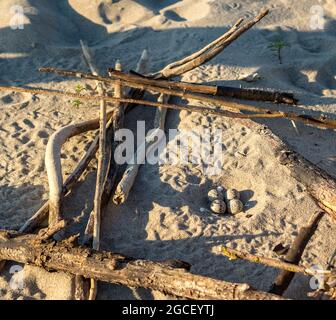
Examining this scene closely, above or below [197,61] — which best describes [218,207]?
below

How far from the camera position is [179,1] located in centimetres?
662

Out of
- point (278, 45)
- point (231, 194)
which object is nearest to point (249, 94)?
point (278, 45)

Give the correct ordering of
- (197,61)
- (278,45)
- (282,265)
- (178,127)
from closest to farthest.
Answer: (282,265)
(178,127)
(197,61)
(278,45)

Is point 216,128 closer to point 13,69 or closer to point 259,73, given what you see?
point 259,73

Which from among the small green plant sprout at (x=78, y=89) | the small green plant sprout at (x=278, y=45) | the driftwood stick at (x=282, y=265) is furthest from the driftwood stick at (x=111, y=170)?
the small green plant sprout at (x=278, y=45)

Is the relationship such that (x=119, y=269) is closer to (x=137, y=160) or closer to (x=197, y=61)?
(x=137, y=160)

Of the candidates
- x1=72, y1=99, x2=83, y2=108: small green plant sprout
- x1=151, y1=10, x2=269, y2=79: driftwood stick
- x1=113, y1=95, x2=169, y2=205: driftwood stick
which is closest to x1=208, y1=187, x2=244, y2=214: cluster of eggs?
x1=113, y1=95, x2=169, y2=205: driftwood stick

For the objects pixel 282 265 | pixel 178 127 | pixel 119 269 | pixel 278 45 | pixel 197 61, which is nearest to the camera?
pixel 282 265

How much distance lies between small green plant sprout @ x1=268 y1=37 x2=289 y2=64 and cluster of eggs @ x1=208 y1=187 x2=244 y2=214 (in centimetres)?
202

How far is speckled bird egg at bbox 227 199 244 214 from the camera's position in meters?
3.75

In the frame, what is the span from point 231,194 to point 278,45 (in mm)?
2053

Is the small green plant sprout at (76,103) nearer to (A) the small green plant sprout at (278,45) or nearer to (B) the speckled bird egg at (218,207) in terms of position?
(B) the speckled bird egg at (218,207)

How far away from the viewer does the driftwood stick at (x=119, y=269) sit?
112 inches

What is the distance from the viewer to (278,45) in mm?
5238
